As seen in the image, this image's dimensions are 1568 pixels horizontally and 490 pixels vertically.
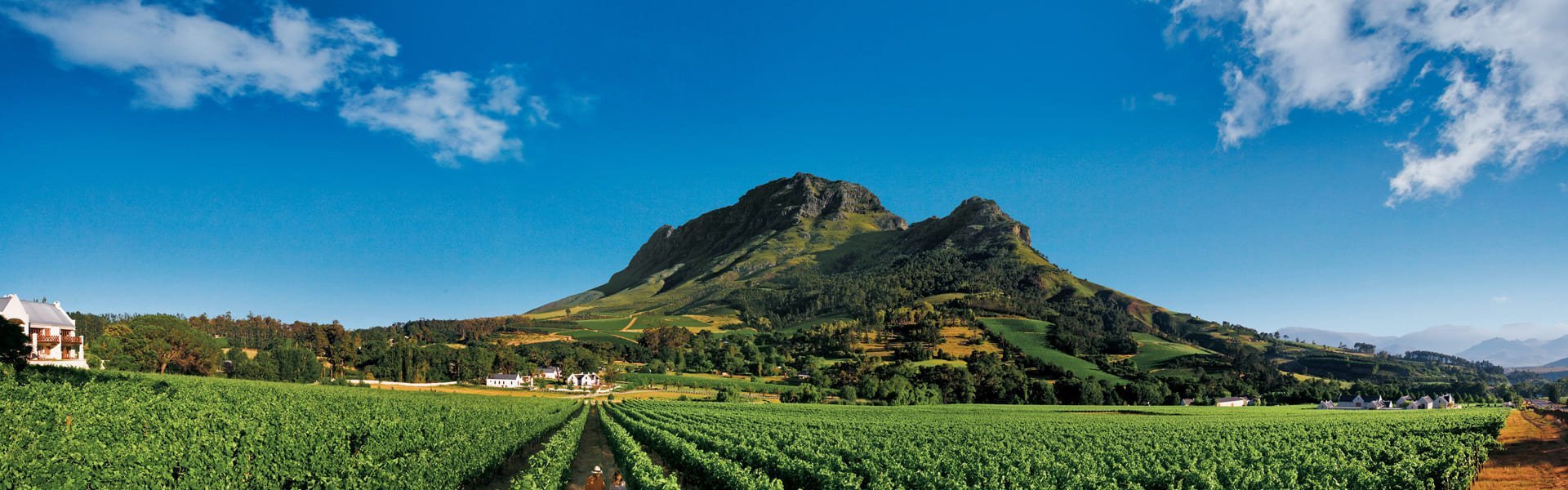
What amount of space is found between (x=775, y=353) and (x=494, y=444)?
159m

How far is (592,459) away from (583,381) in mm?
101104

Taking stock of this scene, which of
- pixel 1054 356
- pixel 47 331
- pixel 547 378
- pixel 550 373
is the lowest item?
pixel 1054 356

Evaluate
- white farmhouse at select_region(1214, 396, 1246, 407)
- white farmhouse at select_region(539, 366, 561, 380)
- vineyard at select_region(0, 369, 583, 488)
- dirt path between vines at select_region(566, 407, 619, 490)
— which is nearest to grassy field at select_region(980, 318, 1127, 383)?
white farmhouse at select_region(1214, 396, 1246, 407)

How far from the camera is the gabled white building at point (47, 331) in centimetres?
6881

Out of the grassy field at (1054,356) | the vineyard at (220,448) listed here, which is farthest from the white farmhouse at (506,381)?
the grassy field at (1054,356)

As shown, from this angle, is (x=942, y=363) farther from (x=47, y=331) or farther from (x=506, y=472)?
(x=47, y=331)

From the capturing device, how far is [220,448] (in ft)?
62.7

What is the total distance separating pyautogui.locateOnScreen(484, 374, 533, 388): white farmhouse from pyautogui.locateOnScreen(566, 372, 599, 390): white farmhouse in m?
8.83

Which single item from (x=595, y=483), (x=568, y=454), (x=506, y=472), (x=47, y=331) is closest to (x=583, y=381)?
(x=47, y=331)

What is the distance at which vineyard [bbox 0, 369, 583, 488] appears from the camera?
16.0 meters

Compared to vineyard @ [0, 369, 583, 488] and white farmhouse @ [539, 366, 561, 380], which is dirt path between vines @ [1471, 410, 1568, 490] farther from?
white farmhouse @ [539, 366, 561, 380]

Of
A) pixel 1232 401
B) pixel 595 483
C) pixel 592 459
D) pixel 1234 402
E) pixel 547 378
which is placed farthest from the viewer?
pixel 547 378

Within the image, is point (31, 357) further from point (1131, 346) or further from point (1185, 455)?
point (1131, 346)

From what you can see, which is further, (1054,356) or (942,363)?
(1054,356)
